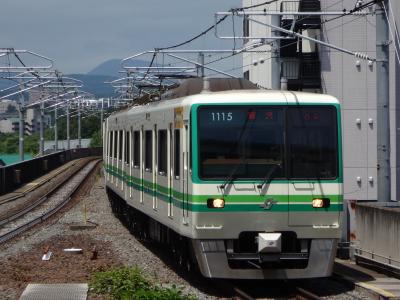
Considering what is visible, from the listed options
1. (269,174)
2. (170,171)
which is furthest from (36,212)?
(269,174)

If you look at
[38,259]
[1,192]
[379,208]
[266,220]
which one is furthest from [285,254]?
[1,192]

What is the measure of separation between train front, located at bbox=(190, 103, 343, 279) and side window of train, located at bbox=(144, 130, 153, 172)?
13.5 ft

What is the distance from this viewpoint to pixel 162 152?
15.2m

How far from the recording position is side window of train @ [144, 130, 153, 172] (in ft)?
54.6

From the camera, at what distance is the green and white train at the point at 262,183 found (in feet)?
40.8

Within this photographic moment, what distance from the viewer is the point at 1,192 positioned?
3972 cm

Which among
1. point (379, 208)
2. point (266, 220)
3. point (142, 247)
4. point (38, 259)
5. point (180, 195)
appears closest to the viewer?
point (266, 220)

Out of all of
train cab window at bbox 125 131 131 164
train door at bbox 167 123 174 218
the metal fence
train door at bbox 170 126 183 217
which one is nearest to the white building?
the metal fence

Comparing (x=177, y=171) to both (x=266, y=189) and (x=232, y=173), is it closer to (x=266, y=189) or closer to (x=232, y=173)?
(x=232, y=173)

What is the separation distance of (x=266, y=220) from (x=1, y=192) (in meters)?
28.8

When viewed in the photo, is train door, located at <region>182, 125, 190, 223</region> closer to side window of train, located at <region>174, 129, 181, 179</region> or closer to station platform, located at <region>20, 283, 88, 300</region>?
side window of train, located at <region>174, 129, 181, 179</region>

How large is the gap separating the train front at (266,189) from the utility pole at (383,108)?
12.4 ft

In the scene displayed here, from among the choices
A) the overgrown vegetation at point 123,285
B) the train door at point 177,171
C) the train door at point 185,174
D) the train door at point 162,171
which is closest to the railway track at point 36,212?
the train door at point 162,171

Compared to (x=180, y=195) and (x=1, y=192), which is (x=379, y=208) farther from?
(x=1, y=192)
